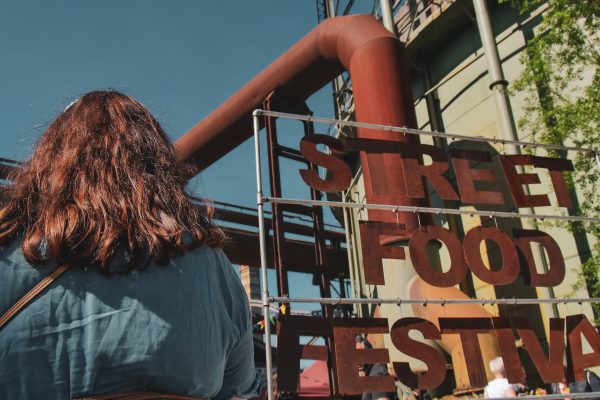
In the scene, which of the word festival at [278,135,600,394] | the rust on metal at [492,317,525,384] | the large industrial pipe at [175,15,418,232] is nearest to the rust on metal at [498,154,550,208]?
the word festival at [278,135,600,394]

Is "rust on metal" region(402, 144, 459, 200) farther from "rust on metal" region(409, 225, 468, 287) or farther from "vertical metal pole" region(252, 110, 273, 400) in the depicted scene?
"vertical metal pole" region(252, 110, 273, 400)

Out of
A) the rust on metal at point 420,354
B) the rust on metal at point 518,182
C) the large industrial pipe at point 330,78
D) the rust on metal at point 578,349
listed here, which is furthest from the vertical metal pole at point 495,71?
the rust on metal at point 420,354

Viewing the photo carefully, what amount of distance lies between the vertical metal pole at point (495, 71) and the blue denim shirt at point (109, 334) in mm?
7732

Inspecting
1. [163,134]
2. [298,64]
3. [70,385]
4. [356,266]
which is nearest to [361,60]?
[298,64]

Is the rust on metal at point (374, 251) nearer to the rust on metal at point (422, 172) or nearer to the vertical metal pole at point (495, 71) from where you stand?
the rust on metal at point (422, 172)

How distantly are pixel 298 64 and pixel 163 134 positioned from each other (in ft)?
28.7

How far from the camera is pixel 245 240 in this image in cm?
Answer: 1514

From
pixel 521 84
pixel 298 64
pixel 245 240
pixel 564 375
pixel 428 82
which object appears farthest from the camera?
pixel 245 240

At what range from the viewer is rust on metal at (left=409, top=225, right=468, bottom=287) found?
3.73 metres

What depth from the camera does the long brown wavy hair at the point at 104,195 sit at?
1.15 m

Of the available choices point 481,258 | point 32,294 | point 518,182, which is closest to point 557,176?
point 518,182

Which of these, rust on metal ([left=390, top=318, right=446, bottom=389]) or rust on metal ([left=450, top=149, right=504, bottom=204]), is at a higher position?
rust on metal ([left=450, top=149, right=504, bottom=204])

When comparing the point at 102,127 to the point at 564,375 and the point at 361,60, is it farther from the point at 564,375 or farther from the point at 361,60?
the point at 361,60

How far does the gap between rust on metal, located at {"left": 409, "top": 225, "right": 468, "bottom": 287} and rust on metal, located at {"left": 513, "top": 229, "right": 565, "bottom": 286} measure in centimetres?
47
